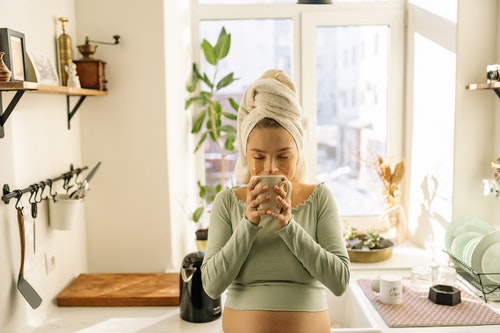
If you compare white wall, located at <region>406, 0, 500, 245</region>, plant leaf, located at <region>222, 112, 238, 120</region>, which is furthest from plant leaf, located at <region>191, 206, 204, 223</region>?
A: white wall, located at <region>406, 0, 500, 245</region>

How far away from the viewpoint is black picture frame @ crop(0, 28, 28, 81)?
1.44 m

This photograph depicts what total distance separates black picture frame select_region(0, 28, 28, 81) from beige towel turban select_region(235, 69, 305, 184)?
2.12ft

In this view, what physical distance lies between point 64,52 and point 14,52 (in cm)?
54

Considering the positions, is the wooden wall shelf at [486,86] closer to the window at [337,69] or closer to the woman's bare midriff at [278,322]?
the window at [337,69]

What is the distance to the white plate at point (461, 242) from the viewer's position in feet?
7.13

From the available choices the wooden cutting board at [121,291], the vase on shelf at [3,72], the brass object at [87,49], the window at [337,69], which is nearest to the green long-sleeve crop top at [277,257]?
the vase on shelf at [3,72]

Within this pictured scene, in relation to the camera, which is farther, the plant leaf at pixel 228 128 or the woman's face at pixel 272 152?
the plant leaf at pixel 228 128

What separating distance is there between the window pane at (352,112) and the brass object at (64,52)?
4.20 feet

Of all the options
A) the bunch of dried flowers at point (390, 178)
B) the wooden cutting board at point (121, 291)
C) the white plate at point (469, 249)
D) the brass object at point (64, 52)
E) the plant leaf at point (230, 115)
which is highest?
the brass object at point (64, 52)

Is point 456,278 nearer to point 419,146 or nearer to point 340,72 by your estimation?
point 419,146

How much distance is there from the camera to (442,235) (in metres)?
2.44

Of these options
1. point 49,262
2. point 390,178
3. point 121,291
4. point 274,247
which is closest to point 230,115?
point 390,178

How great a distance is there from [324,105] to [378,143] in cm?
Result: 36

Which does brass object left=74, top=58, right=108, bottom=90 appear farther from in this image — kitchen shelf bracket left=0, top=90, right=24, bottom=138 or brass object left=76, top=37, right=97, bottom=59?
kitchen shelf bracket left=0, top=90, right=24, bottom=138
